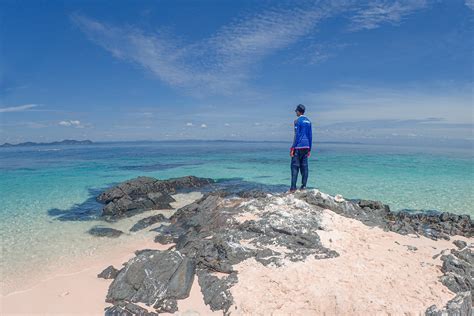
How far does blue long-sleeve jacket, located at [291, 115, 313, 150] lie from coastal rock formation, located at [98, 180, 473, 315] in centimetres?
191

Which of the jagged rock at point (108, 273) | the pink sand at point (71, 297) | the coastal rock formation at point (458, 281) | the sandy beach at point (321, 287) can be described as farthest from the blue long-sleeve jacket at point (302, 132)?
the jagged rock at point (108, 273)

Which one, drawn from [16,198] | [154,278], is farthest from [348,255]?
[16,198]

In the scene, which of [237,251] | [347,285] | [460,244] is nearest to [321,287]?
[347,285]

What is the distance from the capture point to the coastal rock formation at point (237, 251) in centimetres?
657

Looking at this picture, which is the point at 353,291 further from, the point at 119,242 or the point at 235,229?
the point at 119,242

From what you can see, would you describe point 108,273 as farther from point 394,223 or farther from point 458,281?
point 394,223

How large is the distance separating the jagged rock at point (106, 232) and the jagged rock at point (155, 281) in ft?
17.3

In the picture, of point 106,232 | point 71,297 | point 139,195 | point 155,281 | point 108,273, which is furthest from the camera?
point 139,195

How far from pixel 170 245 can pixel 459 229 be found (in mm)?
11084

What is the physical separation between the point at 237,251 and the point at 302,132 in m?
5.87

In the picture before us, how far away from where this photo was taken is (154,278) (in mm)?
6996

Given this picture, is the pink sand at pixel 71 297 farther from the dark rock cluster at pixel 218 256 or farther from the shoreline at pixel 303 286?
the dark rock cluster at pixel 218 256

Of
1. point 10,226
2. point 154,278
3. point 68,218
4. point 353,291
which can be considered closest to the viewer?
point 353,291

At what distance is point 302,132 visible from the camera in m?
11.8
